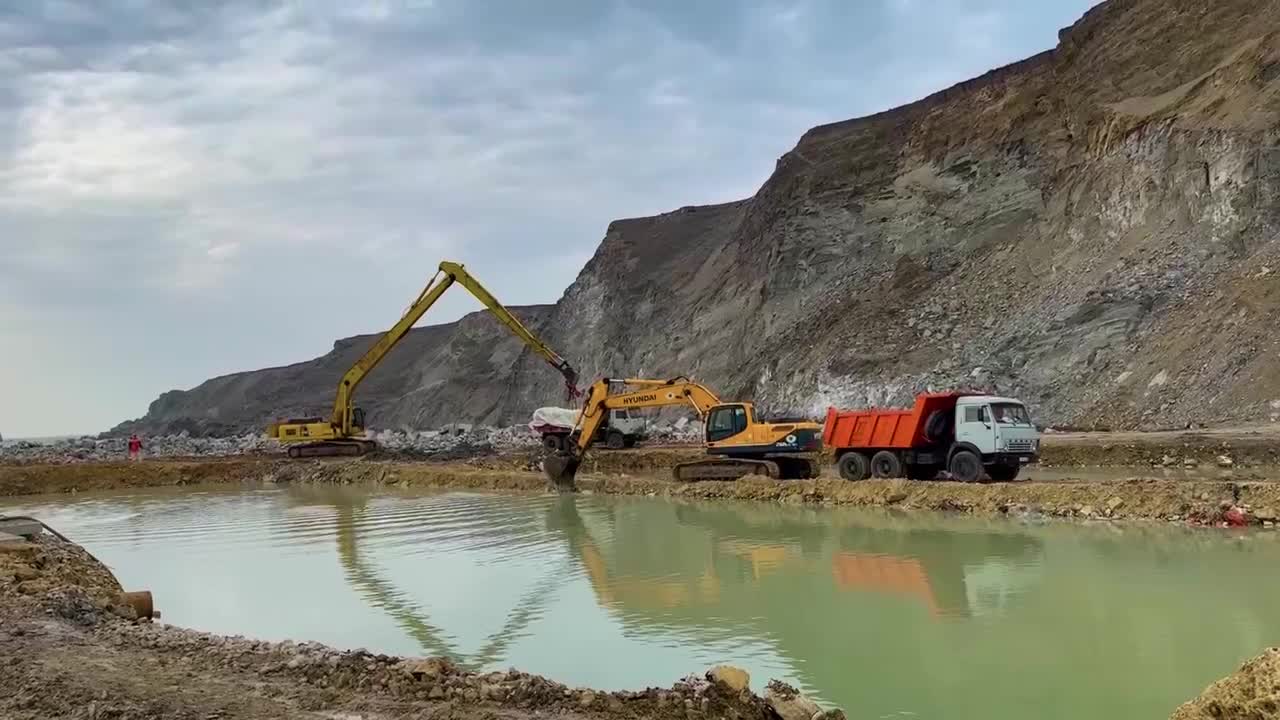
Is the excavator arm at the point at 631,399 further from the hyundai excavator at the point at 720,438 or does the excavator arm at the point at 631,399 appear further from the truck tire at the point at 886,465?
the truck tire at the point at 886,465

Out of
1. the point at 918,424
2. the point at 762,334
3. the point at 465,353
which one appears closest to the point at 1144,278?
the point at 918,424

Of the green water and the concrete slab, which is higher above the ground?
the concrete slab

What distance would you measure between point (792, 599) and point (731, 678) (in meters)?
4.20

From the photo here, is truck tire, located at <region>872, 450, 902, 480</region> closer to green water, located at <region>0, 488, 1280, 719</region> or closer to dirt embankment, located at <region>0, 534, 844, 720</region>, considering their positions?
green water, located at <region>0, 488, 1280, 719</region>

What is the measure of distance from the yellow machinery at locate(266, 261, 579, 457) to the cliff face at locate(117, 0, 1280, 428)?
1323cm

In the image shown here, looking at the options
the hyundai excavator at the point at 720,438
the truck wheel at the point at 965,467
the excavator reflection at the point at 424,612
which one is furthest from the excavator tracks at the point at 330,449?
the truck wheel at the point at 965,467

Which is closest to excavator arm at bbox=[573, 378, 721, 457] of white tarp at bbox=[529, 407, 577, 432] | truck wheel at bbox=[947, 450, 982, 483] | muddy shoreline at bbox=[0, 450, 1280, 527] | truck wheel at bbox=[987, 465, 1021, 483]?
muddy shoreline at bbox=[0, 450, 1280, 527]

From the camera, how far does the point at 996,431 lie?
1806 centimetres

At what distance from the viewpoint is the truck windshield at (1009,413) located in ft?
60.1

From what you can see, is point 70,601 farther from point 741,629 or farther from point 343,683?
point 741,629

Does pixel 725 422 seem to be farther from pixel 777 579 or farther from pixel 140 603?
pixel 140 603

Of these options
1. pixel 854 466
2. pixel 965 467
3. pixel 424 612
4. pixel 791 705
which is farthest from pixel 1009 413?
pixel 791 705

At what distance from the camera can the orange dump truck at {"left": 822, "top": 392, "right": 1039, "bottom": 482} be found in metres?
18.2

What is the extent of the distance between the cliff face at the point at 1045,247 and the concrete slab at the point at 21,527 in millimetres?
25601
